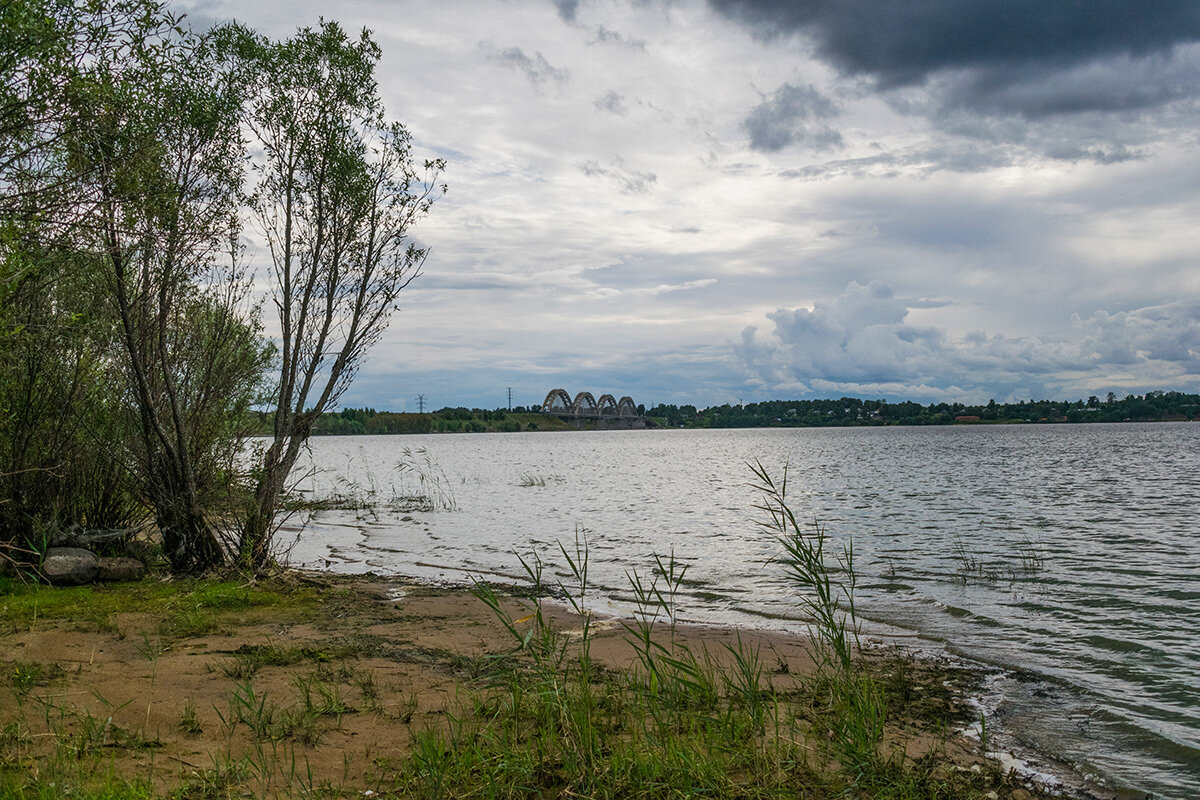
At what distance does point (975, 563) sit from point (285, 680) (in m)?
15.1

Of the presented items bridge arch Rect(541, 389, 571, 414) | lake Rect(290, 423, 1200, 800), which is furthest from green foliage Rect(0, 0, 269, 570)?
bridge arch Rect(541, 389, 571, 414)

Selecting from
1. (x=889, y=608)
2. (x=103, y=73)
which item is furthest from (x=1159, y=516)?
(x=103, y=73)

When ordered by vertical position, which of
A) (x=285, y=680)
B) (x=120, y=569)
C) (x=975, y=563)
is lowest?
(x=975, y=563)

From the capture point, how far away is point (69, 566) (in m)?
12.2

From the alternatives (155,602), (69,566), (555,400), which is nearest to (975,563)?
(155,602)

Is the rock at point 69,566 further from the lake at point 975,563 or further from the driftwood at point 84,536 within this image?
the lake at point 975,563

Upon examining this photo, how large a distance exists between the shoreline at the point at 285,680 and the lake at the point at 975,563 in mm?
1293

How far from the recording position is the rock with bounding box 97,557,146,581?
1274cm

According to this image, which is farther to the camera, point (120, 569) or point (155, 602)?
point (120, 569)

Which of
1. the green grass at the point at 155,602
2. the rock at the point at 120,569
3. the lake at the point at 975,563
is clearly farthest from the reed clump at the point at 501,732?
the rock at the point at 120,569

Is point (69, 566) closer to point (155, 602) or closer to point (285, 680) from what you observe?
point (155, 602)

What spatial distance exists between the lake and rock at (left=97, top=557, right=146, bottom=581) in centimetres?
585

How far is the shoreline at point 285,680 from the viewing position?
571cm

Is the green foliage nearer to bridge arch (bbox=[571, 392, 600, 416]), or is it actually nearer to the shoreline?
the shoreline
